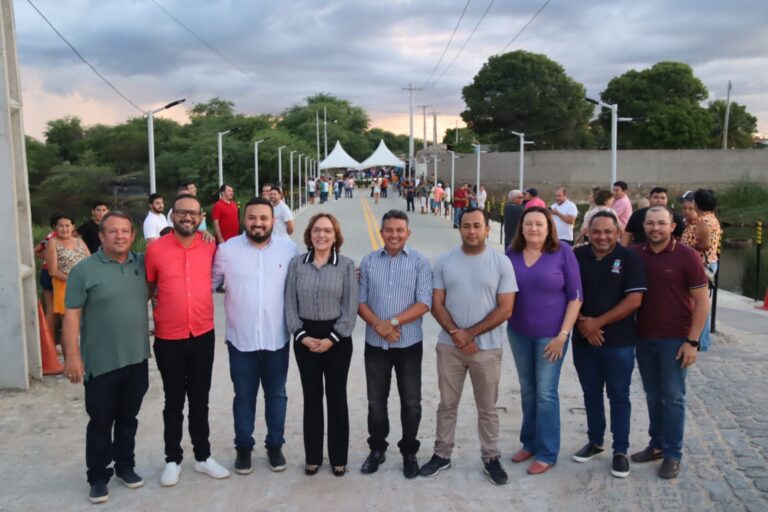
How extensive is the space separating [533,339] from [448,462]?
1.06 meters

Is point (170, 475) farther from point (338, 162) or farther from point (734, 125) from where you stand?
point (734, 125)

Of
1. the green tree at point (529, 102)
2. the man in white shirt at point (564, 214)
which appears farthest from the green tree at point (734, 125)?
the man in white shirt at point (564, 214)

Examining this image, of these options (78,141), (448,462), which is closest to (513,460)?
(448,462)

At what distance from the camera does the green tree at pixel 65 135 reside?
297ft

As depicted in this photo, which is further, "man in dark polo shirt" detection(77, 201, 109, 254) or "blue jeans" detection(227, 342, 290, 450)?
"man in dark polo shirt" detection(77, 201, 109, 254)

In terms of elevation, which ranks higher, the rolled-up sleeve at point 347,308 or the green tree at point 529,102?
the green tree at point 529,102

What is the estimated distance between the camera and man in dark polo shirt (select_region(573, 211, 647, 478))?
5078 mm

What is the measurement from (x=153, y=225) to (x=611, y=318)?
6579mm

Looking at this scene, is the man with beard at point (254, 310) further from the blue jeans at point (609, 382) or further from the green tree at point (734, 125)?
the green tree at point (734, 125)

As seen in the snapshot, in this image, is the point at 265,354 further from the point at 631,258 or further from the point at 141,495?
the point at 631,258

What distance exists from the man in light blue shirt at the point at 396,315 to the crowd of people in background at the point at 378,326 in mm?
10

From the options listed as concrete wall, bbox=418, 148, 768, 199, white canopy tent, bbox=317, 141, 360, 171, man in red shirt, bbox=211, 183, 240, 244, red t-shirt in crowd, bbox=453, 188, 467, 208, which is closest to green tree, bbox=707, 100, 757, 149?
concrete wall, bbox=418, 148, 768, 199

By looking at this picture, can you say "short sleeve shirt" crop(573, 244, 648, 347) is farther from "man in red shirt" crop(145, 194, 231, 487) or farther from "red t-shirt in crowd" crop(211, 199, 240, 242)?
"red t-shirt in crowd" crop(211, 199, 240, 242)

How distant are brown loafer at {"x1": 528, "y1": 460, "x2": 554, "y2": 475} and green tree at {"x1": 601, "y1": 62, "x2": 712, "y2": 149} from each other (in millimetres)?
68323
